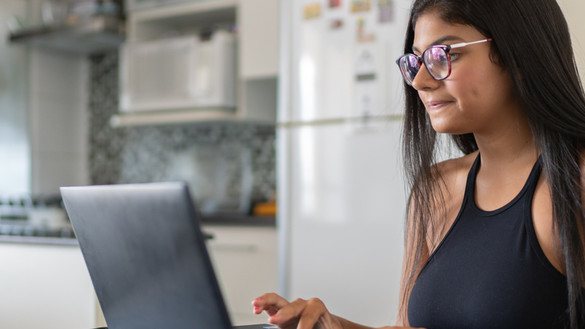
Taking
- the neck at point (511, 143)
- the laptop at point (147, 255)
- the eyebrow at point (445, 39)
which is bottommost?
the laptop at point (147, 255)

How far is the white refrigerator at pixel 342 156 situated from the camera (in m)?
2.46

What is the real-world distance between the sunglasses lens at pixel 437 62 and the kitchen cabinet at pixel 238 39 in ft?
6.78

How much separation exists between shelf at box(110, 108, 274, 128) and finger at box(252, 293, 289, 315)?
2.32 m

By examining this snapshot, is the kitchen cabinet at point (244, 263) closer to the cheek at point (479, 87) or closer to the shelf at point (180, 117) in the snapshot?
the shelf at point (180, 117)

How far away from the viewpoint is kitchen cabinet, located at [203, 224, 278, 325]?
3.01 meters

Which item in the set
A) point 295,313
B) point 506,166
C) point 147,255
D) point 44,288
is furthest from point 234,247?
point 147,255

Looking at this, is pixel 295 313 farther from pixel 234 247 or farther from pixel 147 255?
pixel 234 247

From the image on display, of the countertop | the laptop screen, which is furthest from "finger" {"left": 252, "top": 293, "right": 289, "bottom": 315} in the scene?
the countertop

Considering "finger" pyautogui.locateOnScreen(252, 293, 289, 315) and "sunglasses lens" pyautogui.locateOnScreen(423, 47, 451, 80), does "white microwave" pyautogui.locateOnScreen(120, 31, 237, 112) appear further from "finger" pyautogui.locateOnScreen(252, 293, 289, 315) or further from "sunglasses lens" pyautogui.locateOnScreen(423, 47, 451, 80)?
"finger" pyautogui.locateOnScreen(252, 293, 289, 315)

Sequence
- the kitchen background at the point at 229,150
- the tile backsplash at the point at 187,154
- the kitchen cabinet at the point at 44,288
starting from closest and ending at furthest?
the kitchen cabinet at the point at 44,288
the kitchen background at the point at 229,150
the tile backsplash at the point at 187,154

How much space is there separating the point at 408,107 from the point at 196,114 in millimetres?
2129

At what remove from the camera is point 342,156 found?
2.59m

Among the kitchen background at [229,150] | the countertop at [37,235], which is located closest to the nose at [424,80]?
the kitchen background at [229,150]

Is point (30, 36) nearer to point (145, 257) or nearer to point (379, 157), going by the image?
point (379, 157)
